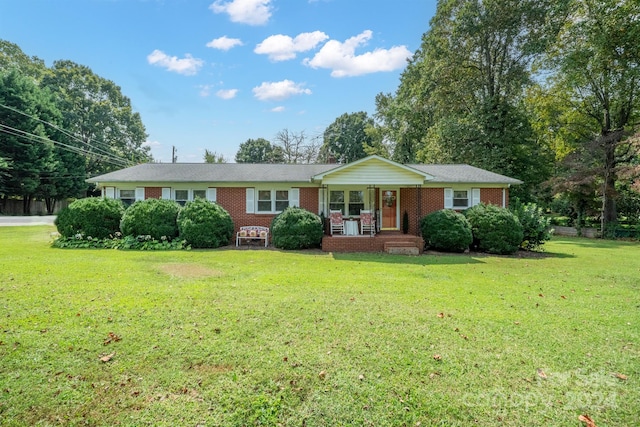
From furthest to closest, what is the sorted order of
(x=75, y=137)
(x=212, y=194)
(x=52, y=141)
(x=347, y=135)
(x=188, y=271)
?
(x=347, y=135), (x=75, y=137), (x=52, y=141), (x=212, y=194), (x=188, y=271)

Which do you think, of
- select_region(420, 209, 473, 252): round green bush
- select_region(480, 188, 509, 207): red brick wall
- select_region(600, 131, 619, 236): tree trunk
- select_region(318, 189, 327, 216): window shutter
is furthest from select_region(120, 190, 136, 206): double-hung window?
select_region(600, 131, 619, 236): tree trunk

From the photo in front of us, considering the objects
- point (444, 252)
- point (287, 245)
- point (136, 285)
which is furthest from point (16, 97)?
point (444, 252)

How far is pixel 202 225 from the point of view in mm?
13344

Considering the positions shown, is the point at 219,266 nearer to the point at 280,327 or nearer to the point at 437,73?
the point at 280,327

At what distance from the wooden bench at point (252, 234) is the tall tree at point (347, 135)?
37071 mm

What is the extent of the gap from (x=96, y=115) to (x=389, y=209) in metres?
42.8

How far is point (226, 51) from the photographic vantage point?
16891mm

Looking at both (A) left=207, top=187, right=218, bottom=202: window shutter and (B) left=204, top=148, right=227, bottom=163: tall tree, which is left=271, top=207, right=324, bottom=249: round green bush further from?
(B) left=204, top=148, right=227, bottom=163: tall tree

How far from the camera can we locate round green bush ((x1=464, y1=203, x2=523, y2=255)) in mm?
13203

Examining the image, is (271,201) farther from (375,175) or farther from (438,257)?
(438,257)

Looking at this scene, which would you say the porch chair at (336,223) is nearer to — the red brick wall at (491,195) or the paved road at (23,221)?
the red brick wall at (491,195)

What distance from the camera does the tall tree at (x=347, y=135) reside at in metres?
51.2

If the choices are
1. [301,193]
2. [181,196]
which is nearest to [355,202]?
[301,193]

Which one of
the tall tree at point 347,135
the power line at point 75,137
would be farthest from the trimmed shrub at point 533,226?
the power line at point 75,137
